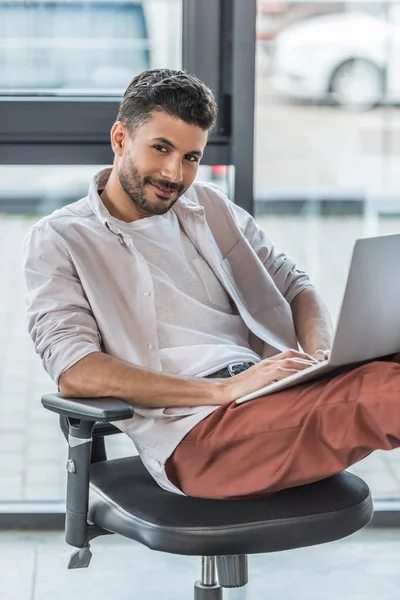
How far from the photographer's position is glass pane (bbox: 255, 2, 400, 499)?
9.44ft

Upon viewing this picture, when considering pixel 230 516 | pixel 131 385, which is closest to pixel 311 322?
pixel 131 385

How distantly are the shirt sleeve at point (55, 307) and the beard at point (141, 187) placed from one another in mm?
219

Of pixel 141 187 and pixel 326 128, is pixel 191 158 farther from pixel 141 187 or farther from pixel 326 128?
pixel 326 128

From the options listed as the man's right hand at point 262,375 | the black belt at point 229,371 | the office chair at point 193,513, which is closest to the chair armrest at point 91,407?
the office chair at point 193,513

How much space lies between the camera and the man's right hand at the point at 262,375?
1.98 m

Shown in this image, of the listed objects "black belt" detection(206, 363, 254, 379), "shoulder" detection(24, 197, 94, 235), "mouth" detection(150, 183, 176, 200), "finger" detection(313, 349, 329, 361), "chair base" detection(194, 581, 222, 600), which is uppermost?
"mouth" detection(150, 183, 176, 200)

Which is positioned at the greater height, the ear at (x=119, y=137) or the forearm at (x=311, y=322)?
the ear at (x=119, y=137)

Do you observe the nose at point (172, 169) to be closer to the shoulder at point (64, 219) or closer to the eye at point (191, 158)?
the eye at point (191, 158)

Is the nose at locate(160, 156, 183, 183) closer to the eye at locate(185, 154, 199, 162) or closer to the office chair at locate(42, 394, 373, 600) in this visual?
the eye at locate(185, 154, 199, 162)

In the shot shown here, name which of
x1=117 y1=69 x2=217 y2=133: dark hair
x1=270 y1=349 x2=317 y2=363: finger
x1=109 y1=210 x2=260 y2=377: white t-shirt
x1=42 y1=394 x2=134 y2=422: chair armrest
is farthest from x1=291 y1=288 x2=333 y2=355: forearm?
x1=42 y1=394 x2=134 y2=422: chair armrest

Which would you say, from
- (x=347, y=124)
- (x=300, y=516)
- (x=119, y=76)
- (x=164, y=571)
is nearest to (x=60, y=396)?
(x=300, y=516)

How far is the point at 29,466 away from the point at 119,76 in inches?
48.7

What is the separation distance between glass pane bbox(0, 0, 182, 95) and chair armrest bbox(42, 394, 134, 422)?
1.18 meters

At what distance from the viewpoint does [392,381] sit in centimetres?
176
